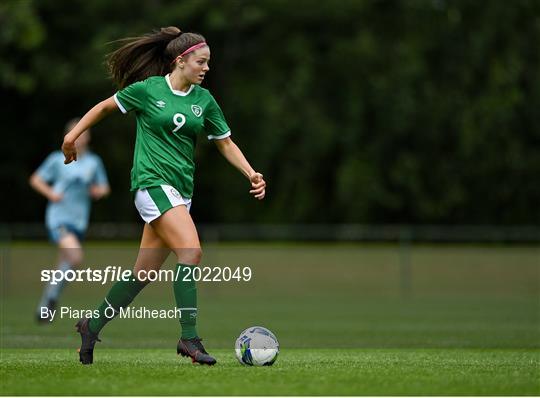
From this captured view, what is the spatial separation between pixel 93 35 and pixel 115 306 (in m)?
24.0

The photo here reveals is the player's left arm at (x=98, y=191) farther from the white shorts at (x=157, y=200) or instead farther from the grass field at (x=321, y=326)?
the white shorts at (x=157, y=200)

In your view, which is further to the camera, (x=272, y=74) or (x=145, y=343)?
(x=272, y=74)

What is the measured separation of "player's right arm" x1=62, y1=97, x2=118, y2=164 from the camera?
25.2ft

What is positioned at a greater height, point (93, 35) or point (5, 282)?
point (93, 35)

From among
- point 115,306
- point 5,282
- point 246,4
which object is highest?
point 246,4

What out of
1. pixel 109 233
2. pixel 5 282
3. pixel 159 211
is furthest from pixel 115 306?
pixel 109 233

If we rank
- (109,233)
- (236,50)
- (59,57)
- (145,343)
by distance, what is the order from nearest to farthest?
(145,343), (109,233), (59,57), (236,50)

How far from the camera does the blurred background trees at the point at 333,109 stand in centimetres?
3098

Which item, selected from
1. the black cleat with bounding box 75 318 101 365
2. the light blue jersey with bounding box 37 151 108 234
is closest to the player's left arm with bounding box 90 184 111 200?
the light blue jersey with bounding box 37 151 108 234

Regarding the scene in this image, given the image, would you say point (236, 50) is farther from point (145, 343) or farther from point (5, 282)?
point (145, 343)

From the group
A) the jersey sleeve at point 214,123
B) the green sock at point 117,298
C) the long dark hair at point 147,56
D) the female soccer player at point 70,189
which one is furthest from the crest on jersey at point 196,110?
the female soccer player at point 70,189

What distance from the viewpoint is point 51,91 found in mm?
31000

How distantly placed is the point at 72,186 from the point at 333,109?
1784cm

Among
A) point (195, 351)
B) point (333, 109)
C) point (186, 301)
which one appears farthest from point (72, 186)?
point (333, 109)
